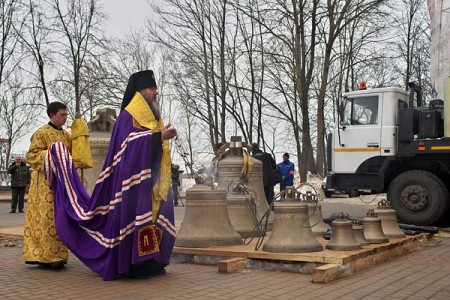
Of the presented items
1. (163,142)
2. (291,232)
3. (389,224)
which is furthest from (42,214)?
(389,224)

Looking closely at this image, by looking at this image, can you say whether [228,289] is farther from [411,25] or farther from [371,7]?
[411,25]

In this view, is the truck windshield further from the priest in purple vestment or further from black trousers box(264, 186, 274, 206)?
the priest in purple vestment

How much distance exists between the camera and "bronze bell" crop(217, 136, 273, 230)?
9102mm

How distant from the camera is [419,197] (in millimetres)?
11688

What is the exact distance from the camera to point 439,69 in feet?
54.6

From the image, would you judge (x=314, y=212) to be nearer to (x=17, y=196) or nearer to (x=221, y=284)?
(x=221, y=284)

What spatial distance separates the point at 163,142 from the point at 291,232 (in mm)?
1937

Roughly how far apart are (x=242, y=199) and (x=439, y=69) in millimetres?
10472

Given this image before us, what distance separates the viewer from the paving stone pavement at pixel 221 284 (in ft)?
17.7

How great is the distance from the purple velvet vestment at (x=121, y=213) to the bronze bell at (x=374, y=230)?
3.06 metres

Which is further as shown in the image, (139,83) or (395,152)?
(395,152)

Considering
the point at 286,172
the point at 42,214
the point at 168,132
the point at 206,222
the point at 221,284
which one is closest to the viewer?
the point at 221,284

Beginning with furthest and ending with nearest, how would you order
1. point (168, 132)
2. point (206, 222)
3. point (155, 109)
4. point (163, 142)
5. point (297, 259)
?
point (206, 222) < point (297, 259) < point (155, 109) < point (163, 142) < point (168, 132)

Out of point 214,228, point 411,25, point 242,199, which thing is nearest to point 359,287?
point 214,228
